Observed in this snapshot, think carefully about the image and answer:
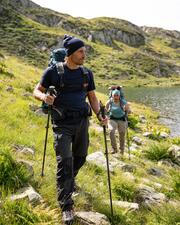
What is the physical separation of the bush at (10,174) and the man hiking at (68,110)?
0.79 m

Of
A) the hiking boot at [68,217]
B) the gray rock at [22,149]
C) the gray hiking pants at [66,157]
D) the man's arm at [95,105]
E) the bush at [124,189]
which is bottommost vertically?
the bush at [124,189]

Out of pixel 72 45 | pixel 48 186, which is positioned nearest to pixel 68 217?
pixel 48 186

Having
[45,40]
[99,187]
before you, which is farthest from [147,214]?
[45,40]

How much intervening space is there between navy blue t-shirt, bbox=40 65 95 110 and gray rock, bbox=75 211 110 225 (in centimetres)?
181

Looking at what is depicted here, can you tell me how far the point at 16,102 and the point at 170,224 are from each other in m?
8.97

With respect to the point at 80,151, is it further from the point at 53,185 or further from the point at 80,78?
the point at 80,78

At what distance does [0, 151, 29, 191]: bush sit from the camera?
6094 mm

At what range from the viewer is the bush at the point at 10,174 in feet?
20.0

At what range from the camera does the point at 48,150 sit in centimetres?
930

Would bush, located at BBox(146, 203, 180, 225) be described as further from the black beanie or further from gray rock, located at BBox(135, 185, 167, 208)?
the black beanie

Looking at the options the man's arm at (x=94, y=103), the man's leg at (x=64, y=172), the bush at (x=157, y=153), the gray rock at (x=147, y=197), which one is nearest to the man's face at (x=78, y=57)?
the man's arm at (x=94, y=103)

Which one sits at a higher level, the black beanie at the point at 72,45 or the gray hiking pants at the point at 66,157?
A: the black beanie at the point at 72,45

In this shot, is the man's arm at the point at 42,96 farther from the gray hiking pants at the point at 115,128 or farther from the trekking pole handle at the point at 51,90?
the gray hiking pants at the point at 115,128

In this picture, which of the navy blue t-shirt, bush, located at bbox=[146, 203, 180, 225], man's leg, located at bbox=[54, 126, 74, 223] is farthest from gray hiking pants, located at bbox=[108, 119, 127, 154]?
man's leg, located at bbox=[54, 126, 74, 223]
